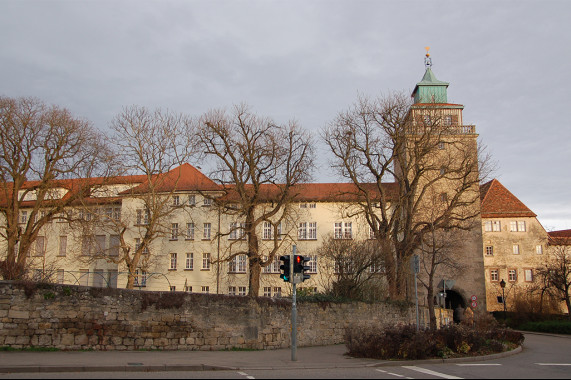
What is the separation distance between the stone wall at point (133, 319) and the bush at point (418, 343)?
4.34 m

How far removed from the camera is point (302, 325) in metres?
22.5

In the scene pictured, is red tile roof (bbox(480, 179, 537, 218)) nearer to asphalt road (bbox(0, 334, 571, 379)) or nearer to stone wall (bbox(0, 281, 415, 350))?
stone wall (bbox(0, 281, 415, 350))

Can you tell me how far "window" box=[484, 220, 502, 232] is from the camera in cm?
5853

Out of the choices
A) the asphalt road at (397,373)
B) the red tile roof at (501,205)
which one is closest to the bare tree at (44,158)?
the asphalt road at (397,373)

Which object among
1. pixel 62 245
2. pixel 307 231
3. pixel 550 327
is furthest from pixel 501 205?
pixel 62 245

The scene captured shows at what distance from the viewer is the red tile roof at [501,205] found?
58709 millimetres

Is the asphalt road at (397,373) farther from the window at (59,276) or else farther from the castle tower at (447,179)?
the castle tower at (447,179)

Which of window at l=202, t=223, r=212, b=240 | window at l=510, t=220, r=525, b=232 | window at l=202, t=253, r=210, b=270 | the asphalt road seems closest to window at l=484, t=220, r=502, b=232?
window at l=510, t=220, r=525, b=232

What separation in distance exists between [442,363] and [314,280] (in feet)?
96.6

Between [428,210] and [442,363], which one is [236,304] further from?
[428,210]

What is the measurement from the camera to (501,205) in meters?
60.0

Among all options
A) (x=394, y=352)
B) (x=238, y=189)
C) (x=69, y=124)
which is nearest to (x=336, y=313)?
(x=394, y=352)

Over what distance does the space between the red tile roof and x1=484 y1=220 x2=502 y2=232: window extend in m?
0.71

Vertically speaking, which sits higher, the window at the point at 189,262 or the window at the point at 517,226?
the window at the point at 517,226
